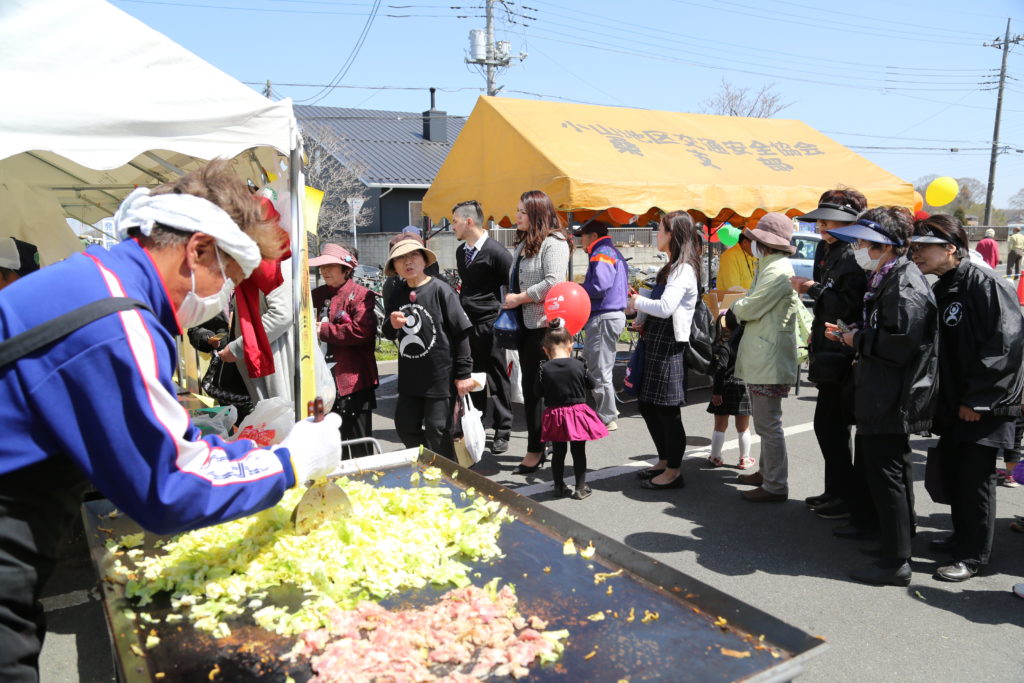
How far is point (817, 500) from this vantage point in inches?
199

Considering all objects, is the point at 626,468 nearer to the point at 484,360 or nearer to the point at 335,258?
the point at 484,360

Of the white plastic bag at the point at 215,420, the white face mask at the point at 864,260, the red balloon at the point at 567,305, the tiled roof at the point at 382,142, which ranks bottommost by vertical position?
the white plastic bag at the point at 215,420

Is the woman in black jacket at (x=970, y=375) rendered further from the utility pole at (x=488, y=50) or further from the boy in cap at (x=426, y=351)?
the utility pole at (x=488, y=50)

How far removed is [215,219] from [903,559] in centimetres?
388

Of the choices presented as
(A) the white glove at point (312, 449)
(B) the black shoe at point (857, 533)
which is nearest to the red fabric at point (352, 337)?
(A) the white glove at point (312, 449)

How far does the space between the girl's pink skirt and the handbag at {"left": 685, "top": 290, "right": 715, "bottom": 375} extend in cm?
110

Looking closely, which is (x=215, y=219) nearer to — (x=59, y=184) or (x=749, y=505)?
(x=749, y=505)

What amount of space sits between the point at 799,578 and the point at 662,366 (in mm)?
1834

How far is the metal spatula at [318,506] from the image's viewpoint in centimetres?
272

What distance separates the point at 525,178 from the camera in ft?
25.6

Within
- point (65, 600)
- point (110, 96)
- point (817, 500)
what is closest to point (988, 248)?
point (817, 500)

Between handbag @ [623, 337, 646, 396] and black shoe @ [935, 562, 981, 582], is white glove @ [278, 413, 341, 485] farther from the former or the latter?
handbag @ [623, 337, 646, 396]

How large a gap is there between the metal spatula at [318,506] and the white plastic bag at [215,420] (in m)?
1.61

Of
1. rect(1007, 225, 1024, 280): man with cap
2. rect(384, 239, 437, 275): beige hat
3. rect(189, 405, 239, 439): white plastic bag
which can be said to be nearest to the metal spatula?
rect(189, 405, 239, 439): white plastic bag
